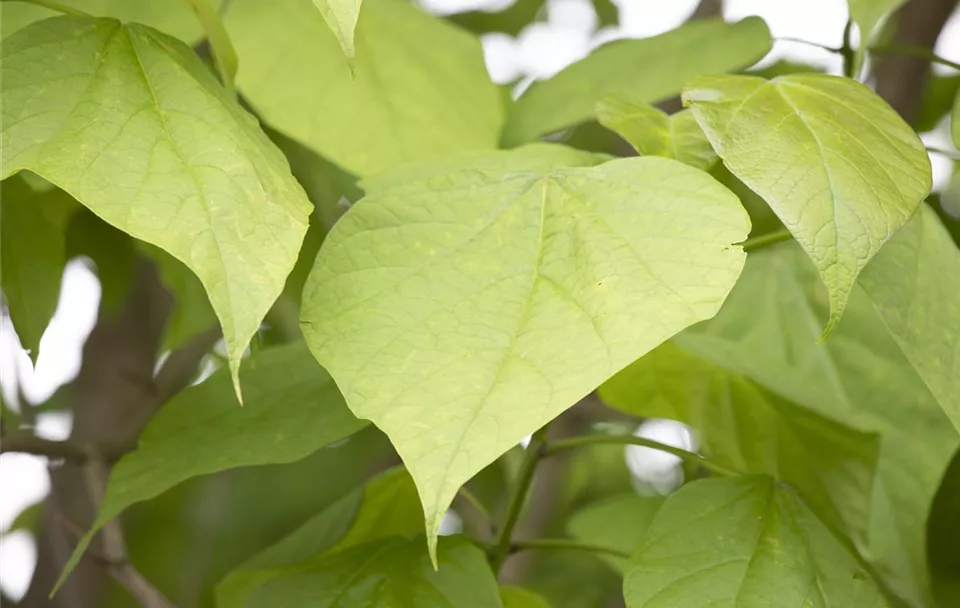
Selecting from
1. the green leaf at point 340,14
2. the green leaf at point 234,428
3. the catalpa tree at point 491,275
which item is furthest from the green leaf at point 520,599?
the green leaf at point 340,14

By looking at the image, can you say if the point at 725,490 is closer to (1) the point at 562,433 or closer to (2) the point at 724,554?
(2) the point at 724,554

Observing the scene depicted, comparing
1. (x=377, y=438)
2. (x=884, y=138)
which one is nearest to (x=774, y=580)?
(x=884, y=138)

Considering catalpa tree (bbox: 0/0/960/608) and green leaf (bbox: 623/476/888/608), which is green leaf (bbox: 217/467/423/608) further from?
green leaf (bbox: 623/476/888/608)

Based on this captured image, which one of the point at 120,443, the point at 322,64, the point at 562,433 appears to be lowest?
the point at 562,433

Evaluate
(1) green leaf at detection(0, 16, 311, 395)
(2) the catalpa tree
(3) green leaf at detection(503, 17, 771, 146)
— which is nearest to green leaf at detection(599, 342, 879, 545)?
(2) the catalpa tree

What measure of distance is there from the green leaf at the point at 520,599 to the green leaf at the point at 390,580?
6 centimetres

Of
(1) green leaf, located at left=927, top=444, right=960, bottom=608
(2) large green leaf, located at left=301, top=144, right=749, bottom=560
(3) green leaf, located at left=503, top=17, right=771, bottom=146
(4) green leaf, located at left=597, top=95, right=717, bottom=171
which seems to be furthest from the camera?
→ (1) green leaf, located at left=927, top=444, right=960, bottom=608

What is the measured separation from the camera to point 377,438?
70 cm

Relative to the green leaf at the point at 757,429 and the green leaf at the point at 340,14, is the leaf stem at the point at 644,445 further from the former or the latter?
the green leaf at the point at 340,14

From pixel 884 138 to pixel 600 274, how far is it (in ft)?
0.34

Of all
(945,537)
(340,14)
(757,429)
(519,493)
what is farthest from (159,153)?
(945,537)

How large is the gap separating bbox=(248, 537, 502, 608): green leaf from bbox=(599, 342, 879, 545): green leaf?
0.41 feet

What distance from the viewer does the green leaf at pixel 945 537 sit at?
62 centimetres

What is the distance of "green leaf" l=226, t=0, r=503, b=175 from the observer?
1.46ft
